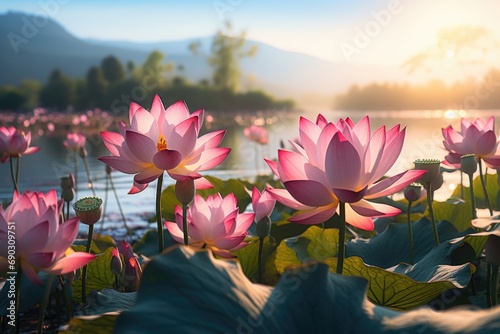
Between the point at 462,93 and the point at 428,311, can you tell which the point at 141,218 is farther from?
the point at 462,93

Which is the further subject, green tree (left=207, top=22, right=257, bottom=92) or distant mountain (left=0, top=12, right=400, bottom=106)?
distant mountain (left=0, top=12, right=400, bottom=106)

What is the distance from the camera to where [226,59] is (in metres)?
28.2

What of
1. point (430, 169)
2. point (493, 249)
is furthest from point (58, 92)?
point (493, 249)

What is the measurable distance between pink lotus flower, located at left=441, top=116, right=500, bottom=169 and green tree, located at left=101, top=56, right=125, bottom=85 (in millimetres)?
31576

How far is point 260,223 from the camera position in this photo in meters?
1.09

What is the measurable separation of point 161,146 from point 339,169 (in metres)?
0.34

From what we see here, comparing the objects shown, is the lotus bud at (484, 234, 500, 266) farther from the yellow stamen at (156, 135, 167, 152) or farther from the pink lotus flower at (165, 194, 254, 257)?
the yellow stamen at (156, 135, 167, 152)

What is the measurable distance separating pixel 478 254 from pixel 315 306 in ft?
2.23

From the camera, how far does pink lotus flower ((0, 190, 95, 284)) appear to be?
67 cm

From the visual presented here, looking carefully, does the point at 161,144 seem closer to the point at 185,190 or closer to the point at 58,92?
the point at 185,190

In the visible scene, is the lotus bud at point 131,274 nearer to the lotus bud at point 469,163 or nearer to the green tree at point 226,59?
the lotus bud at point 469,163

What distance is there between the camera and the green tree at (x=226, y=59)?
27609mm

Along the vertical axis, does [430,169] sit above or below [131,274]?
above

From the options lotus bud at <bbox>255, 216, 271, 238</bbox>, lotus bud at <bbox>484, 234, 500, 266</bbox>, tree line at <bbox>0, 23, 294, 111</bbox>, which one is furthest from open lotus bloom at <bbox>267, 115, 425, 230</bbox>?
tree line at <bbox>0, 23, 294, 111</bbox>
